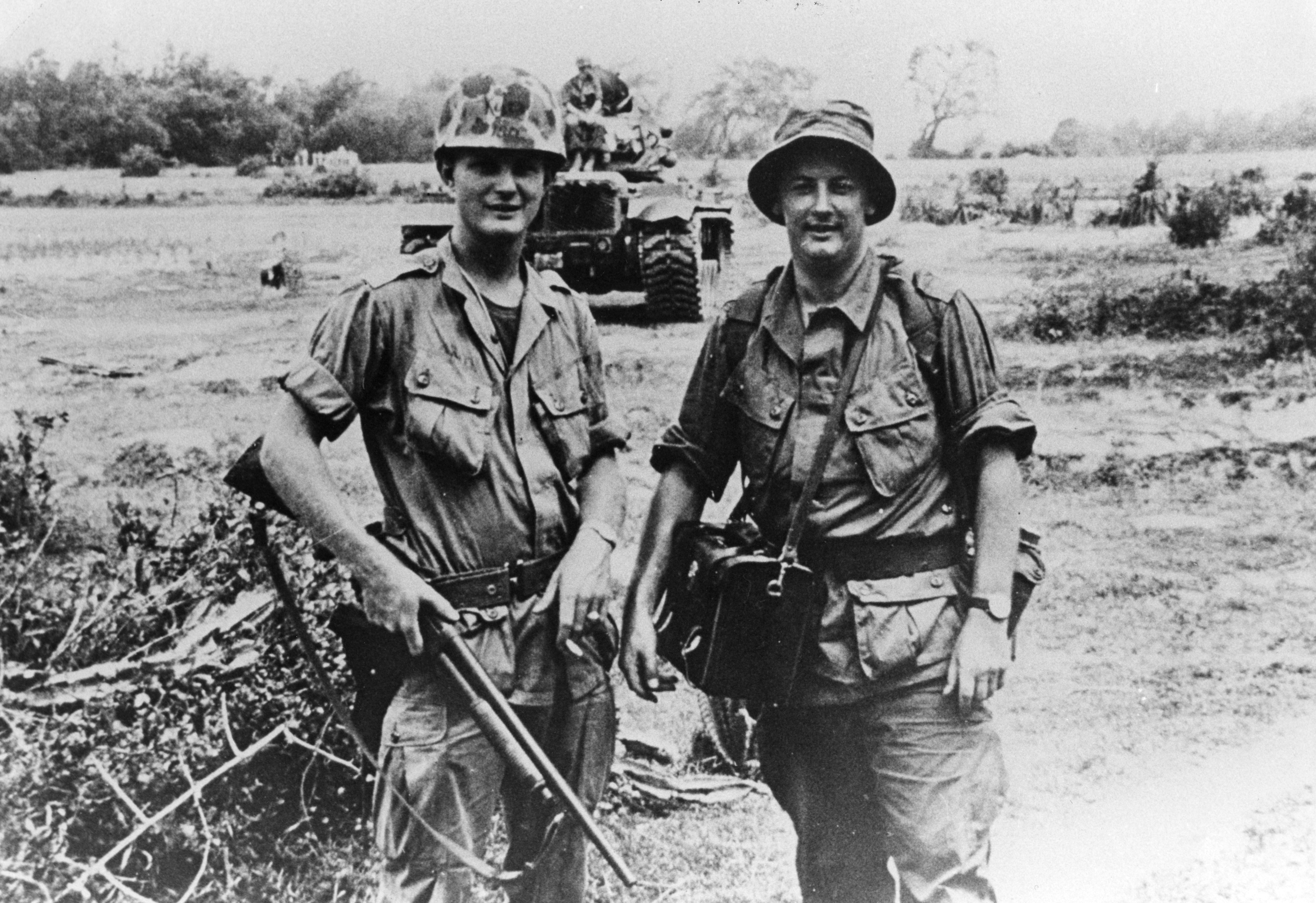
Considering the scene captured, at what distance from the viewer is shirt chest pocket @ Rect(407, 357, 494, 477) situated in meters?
2.43

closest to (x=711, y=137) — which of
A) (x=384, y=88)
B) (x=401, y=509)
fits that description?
(x=384, y=88)

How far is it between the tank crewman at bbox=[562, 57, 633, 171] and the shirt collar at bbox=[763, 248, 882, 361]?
1811 millimetres

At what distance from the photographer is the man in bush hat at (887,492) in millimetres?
2531

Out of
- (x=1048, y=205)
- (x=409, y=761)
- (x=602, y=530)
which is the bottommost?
(x=409, y=761)

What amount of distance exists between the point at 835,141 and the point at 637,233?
192 inches

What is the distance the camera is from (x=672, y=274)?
6902mm

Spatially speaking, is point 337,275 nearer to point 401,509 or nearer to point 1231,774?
point 401,509

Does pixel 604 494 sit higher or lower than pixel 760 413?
lower

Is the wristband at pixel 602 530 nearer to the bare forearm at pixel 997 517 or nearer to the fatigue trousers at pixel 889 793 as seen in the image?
the fatigue trousers at pixel 889 793

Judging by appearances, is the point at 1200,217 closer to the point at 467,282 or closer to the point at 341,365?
the point at 467,282

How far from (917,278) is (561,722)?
131 cm

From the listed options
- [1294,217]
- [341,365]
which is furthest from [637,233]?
[341,365]

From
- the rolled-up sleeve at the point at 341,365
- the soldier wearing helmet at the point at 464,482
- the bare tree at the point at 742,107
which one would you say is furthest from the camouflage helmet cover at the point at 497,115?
the bare tree at the point at 742,107

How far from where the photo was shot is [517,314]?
102 inches
